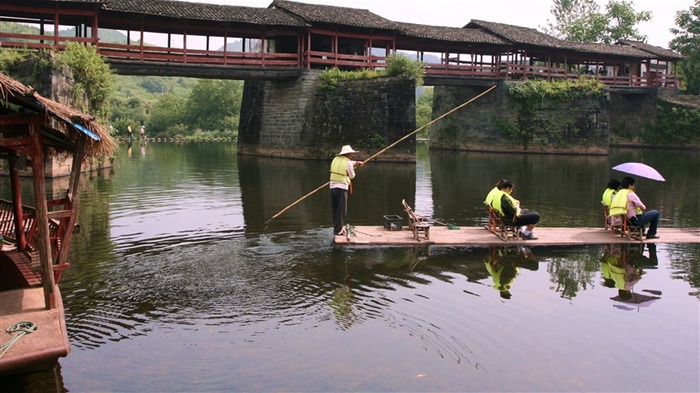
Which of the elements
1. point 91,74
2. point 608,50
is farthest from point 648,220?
point 608,50

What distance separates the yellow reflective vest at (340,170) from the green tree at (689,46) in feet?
151

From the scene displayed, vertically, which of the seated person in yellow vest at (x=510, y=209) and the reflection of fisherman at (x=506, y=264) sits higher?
the seated person in yellow vest at (x=510, y=209)

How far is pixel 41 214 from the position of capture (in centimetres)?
666

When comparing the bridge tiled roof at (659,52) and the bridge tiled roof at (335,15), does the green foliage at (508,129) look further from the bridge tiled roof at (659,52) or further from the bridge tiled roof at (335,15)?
the bridge tiled roof at (659,52)

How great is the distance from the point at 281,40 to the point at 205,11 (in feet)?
18.9

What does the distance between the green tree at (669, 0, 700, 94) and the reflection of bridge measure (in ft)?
18.4

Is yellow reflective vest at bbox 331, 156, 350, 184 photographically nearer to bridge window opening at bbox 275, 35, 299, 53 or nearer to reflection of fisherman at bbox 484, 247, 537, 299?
reflection of fisherman at bbox 484, 247, 537, 299

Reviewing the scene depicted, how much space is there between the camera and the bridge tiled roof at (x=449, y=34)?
36781 millimetres

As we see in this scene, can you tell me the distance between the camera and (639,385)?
617 cm

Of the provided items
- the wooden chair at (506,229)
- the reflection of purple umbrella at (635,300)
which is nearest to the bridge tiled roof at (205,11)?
the wooden chair at (506,229)

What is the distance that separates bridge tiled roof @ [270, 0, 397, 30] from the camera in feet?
106

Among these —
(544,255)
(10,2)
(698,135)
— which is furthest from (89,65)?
(698,135)

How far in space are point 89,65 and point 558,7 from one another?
53192 millimetres

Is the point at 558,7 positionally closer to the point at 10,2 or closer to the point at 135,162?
the point at 135,162
